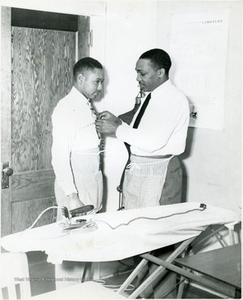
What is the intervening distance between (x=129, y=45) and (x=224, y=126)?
71 centimetres

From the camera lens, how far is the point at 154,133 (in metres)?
2.44

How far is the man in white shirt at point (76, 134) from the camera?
2328 mm

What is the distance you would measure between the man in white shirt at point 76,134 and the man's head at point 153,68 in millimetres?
226

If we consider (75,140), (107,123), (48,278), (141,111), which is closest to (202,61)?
(141,111)

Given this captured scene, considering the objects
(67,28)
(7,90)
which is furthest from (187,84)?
(7,90)

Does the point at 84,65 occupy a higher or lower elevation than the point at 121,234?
higher

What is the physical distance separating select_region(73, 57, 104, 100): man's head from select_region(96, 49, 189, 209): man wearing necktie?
6.6 inches

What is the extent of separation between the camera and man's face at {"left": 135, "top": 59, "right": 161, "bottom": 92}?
2430 mm

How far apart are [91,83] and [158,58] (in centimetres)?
41

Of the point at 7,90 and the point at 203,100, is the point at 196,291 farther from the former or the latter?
the point at 7,90

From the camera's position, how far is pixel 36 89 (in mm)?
2252

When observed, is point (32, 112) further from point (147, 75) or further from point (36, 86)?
point (147, 75)

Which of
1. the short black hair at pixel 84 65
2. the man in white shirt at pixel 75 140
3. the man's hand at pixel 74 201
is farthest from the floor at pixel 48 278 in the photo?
the short black hair at pixel 84 65

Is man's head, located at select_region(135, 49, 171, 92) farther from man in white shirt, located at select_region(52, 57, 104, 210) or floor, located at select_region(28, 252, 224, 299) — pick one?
floor, located at select_region(28, 252, 224, 299)
